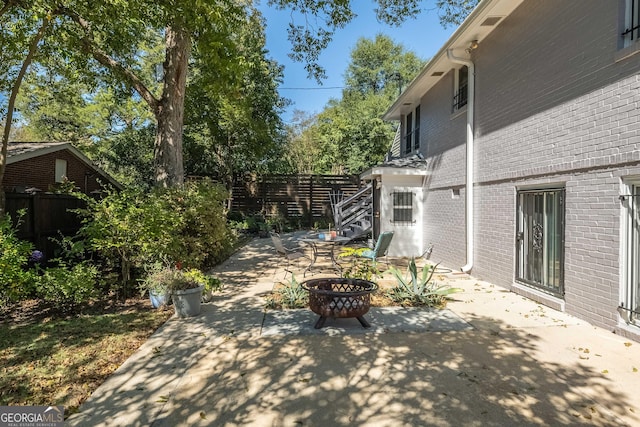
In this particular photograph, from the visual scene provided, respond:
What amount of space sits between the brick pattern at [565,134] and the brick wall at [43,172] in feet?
36.6

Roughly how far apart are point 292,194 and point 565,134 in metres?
14.3

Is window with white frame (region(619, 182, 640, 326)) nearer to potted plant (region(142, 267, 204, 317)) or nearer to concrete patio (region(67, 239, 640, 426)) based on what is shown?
concrete patio (region(67, 239, 640, 426))

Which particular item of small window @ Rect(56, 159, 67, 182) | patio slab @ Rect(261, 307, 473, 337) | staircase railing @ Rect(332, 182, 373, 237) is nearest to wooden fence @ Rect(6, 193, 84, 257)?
patio slab @ Rect(261, 307, 473, 337)

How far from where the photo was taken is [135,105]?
21234 millimetres

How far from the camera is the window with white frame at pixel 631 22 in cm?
404

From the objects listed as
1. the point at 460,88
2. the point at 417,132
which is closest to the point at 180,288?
the point at 460,88

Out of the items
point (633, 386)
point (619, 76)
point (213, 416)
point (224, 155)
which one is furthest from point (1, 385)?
point (224, 155)

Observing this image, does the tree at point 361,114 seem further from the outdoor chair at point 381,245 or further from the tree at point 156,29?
the outdoor chair at point 381,245

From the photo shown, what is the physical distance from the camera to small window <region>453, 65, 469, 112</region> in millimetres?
8258

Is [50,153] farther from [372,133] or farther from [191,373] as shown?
[372,133]

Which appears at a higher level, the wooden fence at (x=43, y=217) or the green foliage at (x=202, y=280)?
the wooden fence at (x=43, y=217)

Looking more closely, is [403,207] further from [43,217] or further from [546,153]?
[43,217]

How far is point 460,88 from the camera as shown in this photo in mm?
8516

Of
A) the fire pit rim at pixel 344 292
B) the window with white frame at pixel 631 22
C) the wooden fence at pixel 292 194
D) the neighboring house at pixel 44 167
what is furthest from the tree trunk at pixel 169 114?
the wooden fence at pixel 292 194
